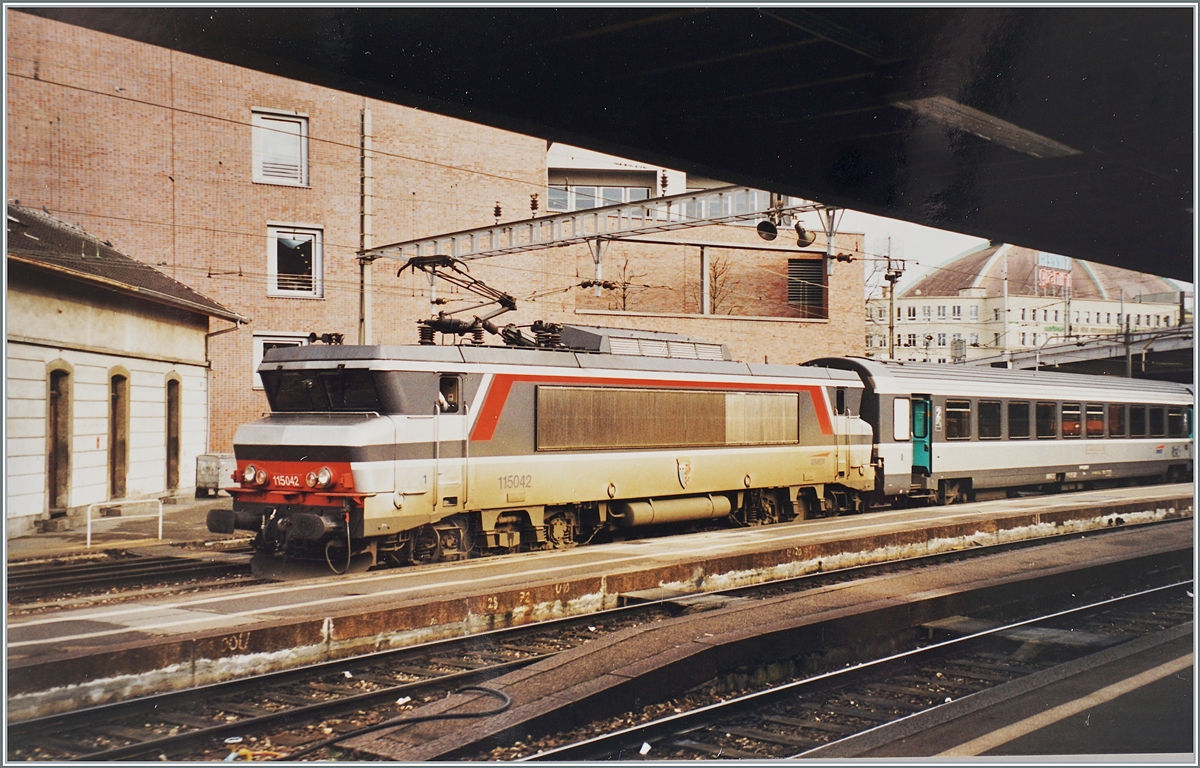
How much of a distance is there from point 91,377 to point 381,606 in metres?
3.37

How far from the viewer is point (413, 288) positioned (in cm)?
1387

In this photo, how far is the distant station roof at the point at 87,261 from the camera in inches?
246

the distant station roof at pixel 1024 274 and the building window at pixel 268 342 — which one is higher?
the distant station roof at pixel 1024 274

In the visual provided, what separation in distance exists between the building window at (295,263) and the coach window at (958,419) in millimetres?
14041

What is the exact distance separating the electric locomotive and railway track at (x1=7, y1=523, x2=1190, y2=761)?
2957 mm

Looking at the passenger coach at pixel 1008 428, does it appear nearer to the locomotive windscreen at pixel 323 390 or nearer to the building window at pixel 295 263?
the building window at pixel 295 263

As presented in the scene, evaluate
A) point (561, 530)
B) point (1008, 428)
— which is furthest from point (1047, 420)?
point (561, 530)

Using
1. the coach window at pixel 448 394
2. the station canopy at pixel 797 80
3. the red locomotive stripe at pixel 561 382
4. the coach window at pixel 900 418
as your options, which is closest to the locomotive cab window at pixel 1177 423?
the coach window at pixel 900 418

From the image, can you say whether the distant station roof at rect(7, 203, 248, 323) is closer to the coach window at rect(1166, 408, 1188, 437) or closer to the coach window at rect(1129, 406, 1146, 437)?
the coach window at rect(1129, 406, 1146, 437)

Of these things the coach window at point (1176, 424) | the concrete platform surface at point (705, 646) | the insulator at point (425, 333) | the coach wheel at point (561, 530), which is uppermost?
the insulator at point (425, 333)

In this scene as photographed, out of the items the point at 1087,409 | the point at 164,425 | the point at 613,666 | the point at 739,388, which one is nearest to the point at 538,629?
the point at 613,666

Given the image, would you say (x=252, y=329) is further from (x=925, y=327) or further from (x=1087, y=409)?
(x=1087, y=409)

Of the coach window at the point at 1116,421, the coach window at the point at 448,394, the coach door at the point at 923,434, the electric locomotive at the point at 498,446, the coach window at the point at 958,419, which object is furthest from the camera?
the coach window at the point at 1116,421

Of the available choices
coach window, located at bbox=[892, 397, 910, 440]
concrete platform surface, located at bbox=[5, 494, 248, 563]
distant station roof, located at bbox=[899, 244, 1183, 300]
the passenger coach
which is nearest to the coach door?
the passenger coach
